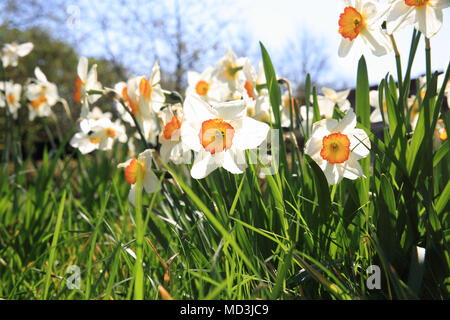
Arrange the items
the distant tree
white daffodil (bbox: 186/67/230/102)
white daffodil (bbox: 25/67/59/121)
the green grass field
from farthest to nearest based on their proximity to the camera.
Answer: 1. the distant tree
2. white daffodil (bbox: 25/67/59/121)
3. white daffodil (bbox: 186/67/230/102)
4. the green grass field

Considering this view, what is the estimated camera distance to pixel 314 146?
3.15ft

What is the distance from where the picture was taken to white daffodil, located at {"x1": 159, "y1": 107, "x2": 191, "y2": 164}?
110 centimetres

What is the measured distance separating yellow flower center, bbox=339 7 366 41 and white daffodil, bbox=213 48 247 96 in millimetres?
541

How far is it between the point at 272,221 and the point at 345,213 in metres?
0.20

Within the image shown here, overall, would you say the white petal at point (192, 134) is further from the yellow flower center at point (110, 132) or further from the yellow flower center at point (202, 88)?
the yellow flower center at point (110, 132)

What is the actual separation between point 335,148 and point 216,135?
0.96 ft

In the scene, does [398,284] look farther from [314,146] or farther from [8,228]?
[8,228]

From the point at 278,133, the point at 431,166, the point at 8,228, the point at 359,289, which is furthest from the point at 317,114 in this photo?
the point at 8,228

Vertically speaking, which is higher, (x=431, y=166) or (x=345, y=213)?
(x=431, y=166)

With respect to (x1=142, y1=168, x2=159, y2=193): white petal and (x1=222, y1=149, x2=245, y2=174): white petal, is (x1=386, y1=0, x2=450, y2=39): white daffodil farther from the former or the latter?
(x1=142, y1=168, x2=159, y2=193): white petal

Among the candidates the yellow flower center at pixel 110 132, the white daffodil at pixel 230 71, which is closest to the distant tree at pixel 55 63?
the yellow flower center at pixel 110 132

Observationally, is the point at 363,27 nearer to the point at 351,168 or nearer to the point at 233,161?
the point at 351,168

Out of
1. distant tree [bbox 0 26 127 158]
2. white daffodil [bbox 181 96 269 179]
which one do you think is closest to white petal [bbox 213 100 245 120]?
white daffodil [bbox 181 96 269 179]

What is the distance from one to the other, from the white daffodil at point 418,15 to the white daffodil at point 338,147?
0.86 feet
